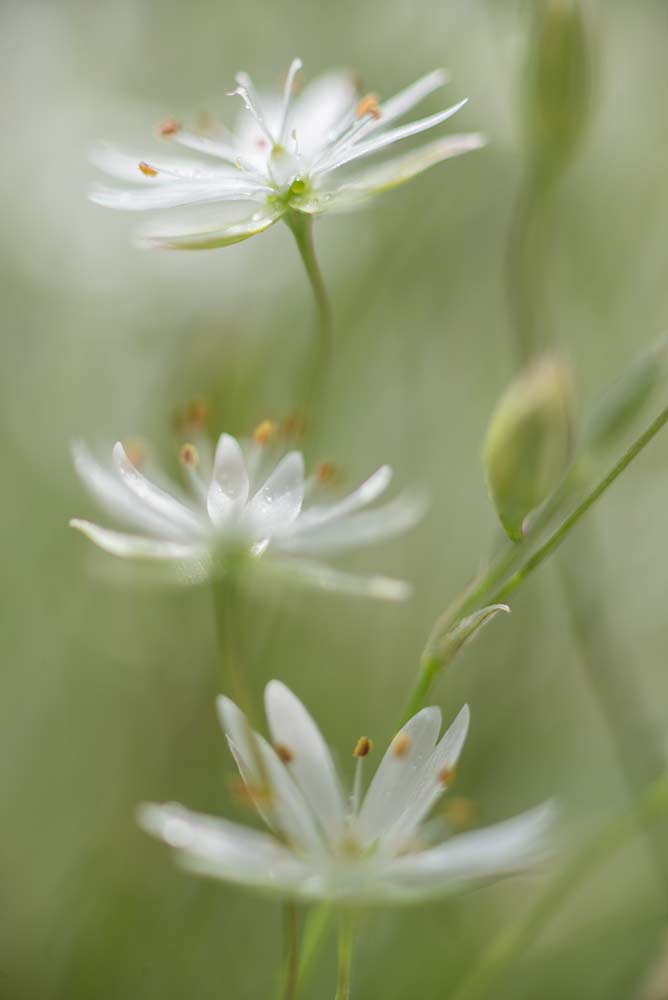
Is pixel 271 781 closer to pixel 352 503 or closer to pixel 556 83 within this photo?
pixel 352 503

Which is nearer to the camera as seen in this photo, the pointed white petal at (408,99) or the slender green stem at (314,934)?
the slender green stem at (314,934)

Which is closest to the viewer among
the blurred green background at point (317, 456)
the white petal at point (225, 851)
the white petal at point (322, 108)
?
the white petal at point (225, 851)

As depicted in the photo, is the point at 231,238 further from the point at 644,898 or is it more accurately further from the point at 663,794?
the point at 644,898

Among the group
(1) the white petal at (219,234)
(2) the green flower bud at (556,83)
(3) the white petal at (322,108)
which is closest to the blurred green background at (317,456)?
(2) the green flower bud at (556,83)

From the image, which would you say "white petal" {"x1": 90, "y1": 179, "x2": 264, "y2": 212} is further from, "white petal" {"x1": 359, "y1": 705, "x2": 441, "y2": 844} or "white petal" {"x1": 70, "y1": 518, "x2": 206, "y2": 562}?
"white petal" {"x1": 359, "y1": 705, "x2": 441, "y2": 844}

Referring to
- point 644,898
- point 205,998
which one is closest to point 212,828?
point 205,998

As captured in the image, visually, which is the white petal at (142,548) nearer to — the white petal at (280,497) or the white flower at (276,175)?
the white petal at (280,497)
